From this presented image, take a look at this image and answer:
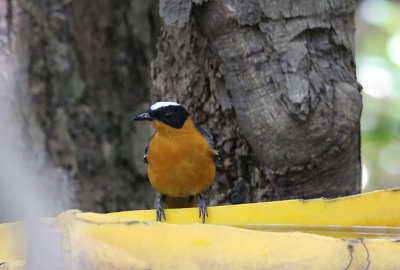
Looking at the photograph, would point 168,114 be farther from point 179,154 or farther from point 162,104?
point 179,154

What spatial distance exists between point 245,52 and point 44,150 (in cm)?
247

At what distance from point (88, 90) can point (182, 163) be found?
86.5 inches

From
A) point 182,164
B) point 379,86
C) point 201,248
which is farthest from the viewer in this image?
point 379,86

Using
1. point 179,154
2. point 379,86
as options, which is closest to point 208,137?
point 179,154

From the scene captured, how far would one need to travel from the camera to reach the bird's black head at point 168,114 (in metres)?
2.96

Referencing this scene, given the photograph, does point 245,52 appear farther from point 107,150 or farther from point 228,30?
point 107,150

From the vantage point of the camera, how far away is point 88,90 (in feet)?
16.2

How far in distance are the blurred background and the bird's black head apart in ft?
9.62

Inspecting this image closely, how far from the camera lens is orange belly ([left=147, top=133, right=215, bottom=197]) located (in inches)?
116

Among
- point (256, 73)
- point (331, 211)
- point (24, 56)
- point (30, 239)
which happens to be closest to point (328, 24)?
point (256, 73)

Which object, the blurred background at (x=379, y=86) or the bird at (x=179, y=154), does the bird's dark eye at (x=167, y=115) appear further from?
the blurred background at (x=379, y=86)

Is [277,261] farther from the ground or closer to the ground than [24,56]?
closer to the ground

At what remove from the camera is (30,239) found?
1141 mm

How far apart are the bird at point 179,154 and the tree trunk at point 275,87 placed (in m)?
0.17
